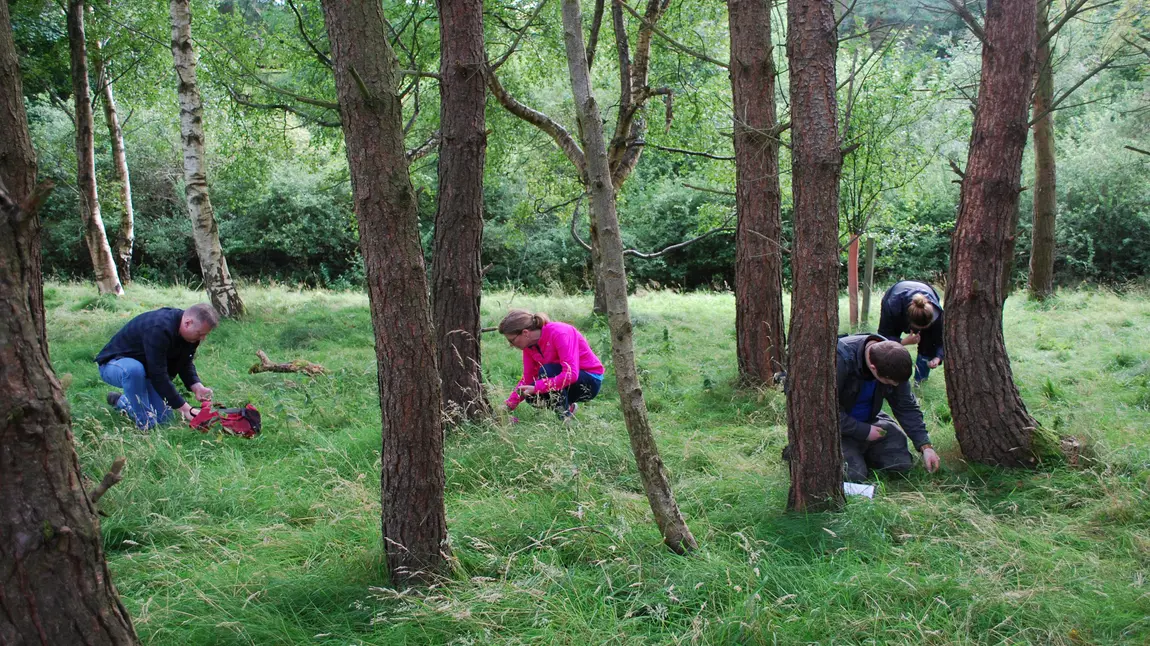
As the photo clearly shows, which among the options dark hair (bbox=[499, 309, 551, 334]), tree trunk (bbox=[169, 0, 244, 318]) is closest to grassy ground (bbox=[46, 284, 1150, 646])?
dark hair (bbox=[499, 309, 551, 334])

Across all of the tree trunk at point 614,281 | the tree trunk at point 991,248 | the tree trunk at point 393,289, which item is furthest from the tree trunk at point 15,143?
the tree trunk at point 991,248

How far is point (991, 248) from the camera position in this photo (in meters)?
4.73

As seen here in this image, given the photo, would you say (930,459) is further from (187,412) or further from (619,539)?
(187,412)

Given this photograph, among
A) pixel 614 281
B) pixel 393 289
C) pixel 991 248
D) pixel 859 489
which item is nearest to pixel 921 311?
pixel 991 248

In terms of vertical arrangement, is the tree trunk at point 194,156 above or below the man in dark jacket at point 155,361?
above

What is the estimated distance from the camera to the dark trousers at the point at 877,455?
480cm

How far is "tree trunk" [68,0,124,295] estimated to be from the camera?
40.8ft

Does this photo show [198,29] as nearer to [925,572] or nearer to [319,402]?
[319,402]

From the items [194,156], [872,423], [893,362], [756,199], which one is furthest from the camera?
[194,156]

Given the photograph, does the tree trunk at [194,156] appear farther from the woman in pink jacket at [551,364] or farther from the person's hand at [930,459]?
the person's hand at [930,459]

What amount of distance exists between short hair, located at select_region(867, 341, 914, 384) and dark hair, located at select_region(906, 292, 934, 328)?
1943mm

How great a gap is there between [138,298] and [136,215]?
1221cm

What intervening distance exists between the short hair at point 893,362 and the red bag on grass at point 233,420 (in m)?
4.79

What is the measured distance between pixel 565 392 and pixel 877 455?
2.58 metres
